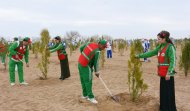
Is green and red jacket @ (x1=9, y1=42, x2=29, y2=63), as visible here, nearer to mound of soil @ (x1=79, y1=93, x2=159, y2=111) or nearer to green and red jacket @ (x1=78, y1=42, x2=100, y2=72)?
green and red jacket @ (x1=78, y1=42, x2=100, y2=72)

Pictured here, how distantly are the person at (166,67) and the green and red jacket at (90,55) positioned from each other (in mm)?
1471

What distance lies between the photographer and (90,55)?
729 cm

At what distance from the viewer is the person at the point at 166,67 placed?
618 centimetres

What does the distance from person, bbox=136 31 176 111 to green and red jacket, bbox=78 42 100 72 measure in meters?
1.47

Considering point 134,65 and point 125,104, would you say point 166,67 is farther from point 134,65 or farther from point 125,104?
point 125,104

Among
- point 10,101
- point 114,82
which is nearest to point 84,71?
point 10,101

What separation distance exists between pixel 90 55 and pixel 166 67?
6.07 feet

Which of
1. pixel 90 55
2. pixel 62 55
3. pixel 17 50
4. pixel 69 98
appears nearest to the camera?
pixel 90 55

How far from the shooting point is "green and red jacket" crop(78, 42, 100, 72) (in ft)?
23.7

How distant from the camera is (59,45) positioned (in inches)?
432

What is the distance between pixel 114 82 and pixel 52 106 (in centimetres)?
413

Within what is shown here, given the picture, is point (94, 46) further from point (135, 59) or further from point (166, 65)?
point (166, 65)

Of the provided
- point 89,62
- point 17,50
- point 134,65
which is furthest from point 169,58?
point 17,50

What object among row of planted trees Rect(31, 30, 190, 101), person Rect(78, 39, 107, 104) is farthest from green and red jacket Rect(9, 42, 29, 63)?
person Rect(78, 39, 107, 104)
